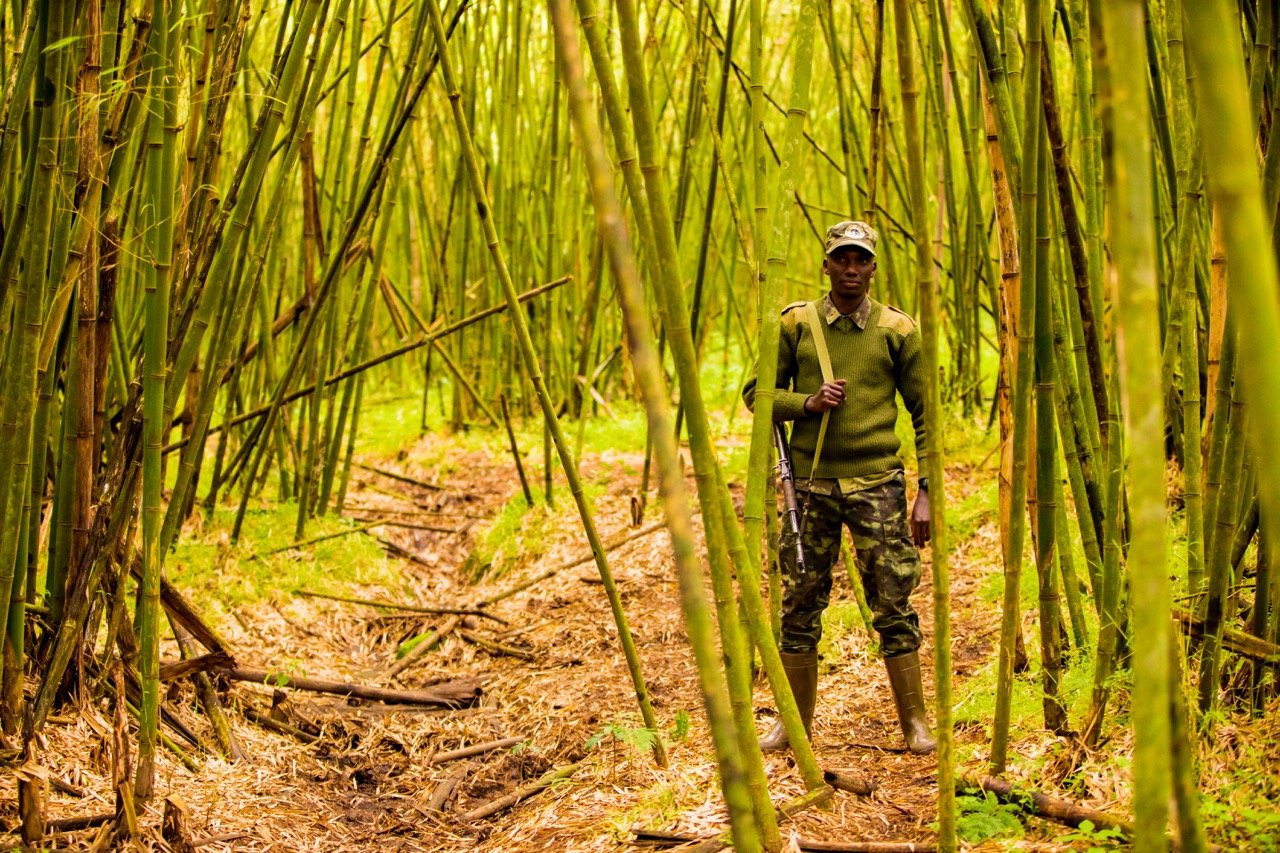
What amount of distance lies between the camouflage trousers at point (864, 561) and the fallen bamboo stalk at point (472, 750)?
75 cm

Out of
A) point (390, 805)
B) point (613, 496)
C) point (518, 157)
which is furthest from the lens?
point (518, 157)

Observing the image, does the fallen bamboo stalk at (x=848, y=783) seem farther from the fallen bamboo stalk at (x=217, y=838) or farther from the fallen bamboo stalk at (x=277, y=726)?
the fallen bamboo stalk at (x=277, y=726)

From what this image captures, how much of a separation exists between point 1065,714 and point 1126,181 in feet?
4.70

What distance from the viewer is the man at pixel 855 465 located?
2.19 m

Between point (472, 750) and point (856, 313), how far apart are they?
1334 millimetres

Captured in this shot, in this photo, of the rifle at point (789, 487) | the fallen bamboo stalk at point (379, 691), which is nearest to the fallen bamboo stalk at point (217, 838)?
the fallen bamboo stalk at point (379, 691)

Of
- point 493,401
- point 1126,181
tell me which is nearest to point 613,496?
point 493,401

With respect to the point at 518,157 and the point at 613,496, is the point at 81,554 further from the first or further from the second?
the point at 518,157

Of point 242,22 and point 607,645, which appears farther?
point 607,645

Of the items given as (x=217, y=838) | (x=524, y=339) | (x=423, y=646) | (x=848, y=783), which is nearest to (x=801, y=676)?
(x=848, y=783)

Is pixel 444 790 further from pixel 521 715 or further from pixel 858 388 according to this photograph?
pixel 858 388

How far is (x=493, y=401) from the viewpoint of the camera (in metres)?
5.58

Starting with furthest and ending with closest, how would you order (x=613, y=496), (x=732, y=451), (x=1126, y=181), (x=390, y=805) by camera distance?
1. (x=732, y=451)
2. (x=613, y=496)
3. (x=390, y=805)
4. (x=1126, y=181)

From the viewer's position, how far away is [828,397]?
2123 mm
